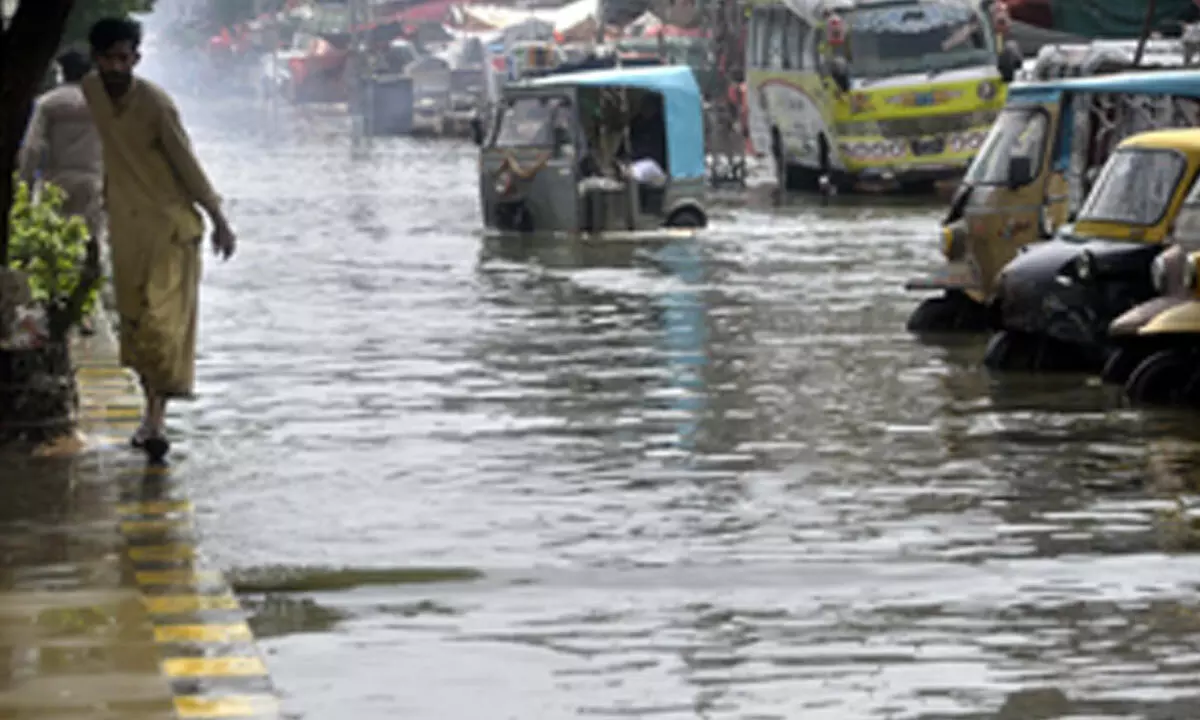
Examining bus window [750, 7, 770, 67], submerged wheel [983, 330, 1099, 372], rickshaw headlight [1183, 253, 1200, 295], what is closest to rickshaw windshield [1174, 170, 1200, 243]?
rickshaw headlight [1183, 253, 1200, 295]

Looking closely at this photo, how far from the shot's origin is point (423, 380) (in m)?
16.6

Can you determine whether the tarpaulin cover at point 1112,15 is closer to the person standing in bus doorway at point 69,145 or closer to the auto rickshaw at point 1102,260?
the auto rickshaw at point 1102,260

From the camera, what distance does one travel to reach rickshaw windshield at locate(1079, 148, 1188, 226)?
16.0 meters

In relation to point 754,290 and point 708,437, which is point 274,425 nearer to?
point 708,437

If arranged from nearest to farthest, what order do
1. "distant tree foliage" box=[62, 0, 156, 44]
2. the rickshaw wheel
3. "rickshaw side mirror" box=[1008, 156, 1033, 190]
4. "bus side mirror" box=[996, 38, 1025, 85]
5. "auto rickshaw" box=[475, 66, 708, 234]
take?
the rickshaw wheel < "rickshaw side mirror" box=[1008, 156, 1033, 190] < "auto rickshaw" box=[475, 66, 708, 234] < "distant tree foliage" box=[62, 0, 156, 44] < "bus side mirror" box=[996, 38, 1025, 85]

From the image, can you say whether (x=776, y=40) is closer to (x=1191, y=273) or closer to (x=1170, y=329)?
(x=1191, y=273)

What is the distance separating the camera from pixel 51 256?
530 inches

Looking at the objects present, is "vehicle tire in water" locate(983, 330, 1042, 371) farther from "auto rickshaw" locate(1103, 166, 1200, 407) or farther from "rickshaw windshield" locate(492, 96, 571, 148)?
"rickshaw windshield" locate(492, 96, 571, 148)

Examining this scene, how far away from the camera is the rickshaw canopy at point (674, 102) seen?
31.7 meters

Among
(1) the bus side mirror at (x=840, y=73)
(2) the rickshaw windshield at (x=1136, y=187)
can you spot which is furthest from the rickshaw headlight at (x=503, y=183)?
(2) the rickshaw windshield at (x=1136, y=187)

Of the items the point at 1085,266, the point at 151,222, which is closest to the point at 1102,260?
the point at 1085,266

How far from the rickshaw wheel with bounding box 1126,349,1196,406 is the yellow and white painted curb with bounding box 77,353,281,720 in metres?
4.51

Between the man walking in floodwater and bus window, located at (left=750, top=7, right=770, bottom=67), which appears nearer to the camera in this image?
the man walking in floodwater

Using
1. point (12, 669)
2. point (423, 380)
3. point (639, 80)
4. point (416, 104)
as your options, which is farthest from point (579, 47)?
point (12, 669)
